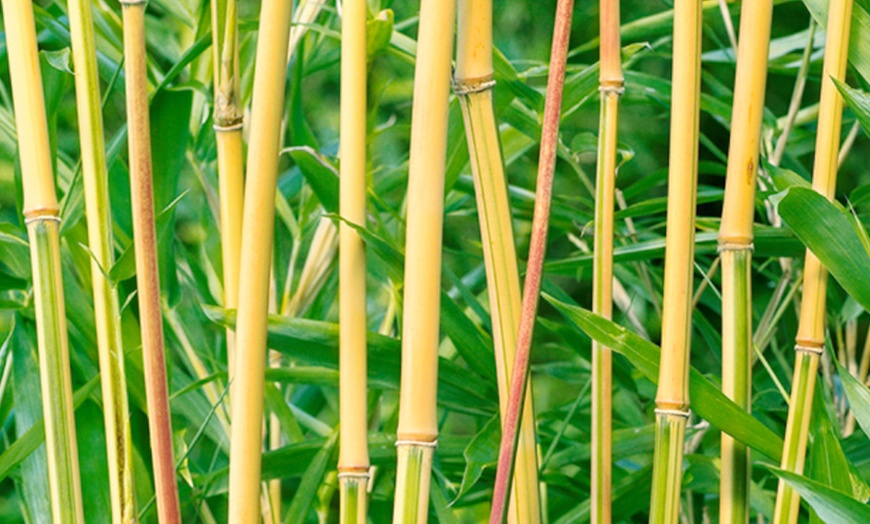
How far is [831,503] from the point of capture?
12.0 inches

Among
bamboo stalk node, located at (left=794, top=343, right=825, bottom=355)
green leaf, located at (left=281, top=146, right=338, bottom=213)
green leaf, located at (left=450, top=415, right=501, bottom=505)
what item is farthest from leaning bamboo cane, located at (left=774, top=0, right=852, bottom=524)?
green leaf, located at (left=281, top=146, right=338, bottom=213)

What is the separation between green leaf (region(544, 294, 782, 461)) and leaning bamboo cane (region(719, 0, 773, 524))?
0.01 m

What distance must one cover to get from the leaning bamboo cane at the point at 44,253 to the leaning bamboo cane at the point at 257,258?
58mm

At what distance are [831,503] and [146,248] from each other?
0.23 metres

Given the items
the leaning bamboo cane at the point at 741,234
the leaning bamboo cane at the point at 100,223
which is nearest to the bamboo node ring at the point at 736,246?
the leaning bamboo cane at the point at 741,234

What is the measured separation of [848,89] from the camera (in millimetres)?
310

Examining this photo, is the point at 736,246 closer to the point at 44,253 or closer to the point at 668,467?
the point at 668,467

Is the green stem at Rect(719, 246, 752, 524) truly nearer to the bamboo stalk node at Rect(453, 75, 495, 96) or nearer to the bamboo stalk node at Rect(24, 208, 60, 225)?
the bamboo stalk node at Rect(453, 75, 495, 96)

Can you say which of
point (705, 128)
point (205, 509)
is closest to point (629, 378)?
point (205, 509)

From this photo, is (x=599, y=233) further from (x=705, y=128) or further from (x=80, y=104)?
(x=705, y=128)

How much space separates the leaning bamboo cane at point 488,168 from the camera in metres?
0.31

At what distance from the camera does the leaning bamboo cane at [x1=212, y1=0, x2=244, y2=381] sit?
0.32m

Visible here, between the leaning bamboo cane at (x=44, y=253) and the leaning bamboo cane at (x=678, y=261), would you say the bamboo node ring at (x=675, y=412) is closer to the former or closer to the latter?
the leaning bamboo cane at (x=678, y=261)

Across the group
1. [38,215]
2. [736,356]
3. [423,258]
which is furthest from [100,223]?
[736,356]
